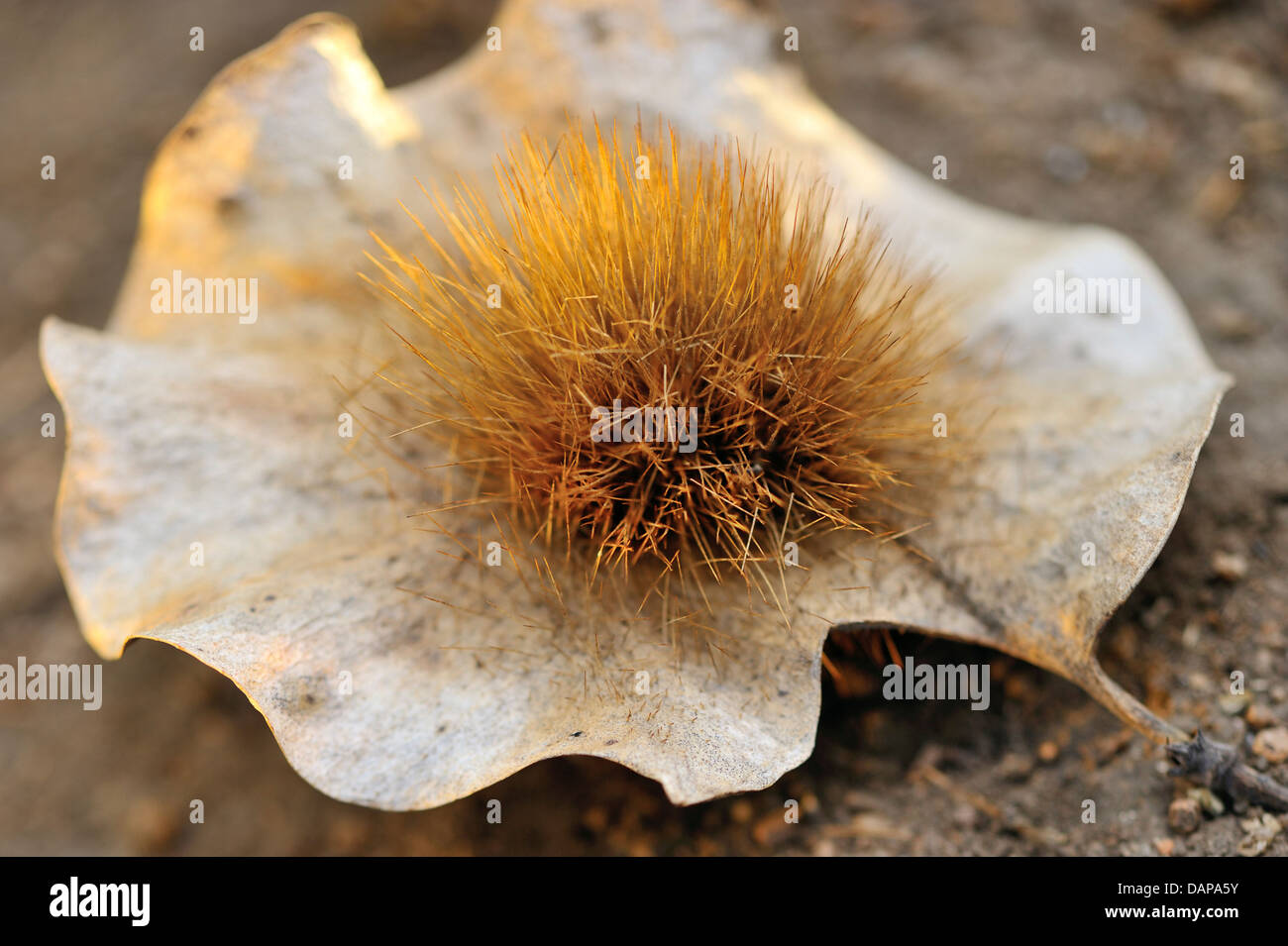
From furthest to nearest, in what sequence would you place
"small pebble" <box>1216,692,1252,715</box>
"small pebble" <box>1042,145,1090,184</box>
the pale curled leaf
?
"small pebble" <box>1042,145,1090,184</box>, "small pebble" <box>1216,692,1252,715</box>, the pale curled leaf

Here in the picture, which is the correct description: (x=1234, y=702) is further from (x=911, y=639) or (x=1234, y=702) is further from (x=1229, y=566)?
(x=911, y=639)

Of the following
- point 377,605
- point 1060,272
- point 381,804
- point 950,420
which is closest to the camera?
point 381,804

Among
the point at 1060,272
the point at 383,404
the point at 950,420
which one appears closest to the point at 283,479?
the point at 383,404

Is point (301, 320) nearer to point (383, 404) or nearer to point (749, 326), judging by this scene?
point (383, 404)

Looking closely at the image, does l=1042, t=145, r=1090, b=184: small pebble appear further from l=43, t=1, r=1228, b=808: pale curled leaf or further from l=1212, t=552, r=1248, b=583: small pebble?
l=1212, t=552, r=1248, b=583: small pebble

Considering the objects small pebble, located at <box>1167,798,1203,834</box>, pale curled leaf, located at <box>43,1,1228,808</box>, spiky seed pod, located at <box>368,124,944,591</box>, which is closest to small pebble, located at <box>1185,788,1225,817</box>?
small pebble, located at <box>1167,798,1203,834</box>

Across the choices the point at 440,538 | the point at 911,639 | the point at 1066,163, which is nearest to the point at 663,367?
the point at 440,538

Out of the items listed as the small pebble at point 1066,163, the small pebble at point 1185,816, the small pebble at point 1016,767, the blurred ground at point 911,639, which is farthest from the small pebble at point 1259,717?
the small pebble at point 1066,163
